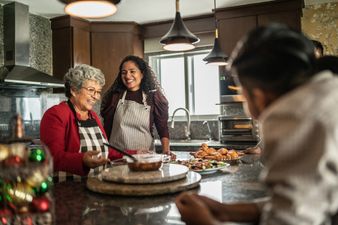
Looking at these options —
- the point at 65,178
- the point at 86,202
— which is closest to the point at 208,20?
the point at 65,178

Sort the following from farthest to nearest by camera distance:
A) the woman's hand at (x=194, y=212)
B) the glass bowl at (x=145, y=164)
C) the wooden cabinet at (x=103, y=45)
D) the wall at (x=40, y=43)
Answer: the wooden cabinet at (x=103, y=45), the wall at (x=40, y=43), the glass bowl at (x=145, y=164), the woman's hand at (x=194, y=212)

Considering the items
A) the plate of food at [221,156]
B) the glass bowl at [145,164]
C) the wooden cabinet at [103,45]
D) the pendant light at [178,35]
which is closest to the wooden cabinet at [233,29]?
the wooden cabinet at [103,45]

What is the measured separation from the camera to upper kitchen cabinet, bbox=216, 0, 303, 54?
3895mm

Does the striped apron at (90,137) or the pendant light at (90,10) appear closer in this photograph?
the pendant light at (90,10)

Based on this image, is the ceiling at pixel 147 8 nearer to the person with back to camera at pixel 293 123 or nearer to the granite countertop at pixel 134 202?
the granite countertop at pixel 134 202

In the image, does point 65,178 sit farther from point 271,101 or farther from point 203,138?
point 203,138

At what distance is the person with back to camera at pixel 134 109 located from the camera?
246cm

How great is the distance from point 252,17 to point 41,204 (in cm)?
376

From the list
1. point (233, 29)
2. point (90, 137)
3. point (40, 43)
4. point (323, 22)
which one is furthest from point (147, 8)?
point (90, 137)

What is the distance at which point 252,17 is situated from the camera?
4105 millimetres

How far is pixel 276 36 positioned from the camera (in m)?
0.58

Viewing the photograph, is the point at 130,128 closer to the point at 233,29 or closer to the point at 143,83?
the point at 143,83

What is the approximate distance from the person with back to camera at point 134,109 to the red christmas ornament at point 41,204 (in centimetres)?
157

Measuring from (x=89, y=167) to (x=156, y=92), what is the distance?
1.15 m
